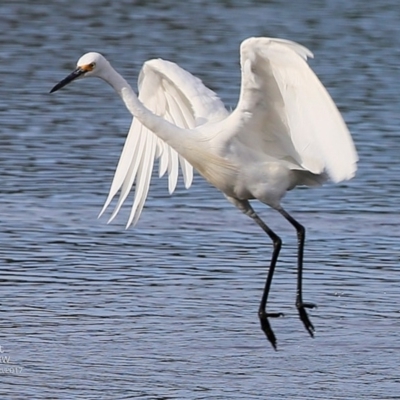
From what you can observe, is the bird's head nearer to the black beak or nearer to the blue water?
the black beak

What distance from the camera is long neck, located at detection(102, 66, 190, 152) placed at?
10297 mm

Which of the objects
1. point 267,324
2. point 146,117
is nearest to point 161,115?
point 146,117

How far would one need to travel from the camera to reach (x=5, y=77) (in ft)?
68.4

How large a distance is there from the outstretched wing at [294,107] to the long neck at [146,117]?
46cm

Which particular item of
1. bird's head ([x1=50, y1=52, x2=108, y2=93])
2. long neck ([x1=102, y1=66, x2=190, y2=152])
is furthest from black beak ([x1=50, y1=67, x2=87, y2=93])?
long neck ([x1=102, y1=66, x2=190, y2=152])

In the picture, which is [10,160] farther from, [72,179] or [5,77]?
[5,77]

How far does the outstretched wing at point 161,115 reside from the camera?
1121cm

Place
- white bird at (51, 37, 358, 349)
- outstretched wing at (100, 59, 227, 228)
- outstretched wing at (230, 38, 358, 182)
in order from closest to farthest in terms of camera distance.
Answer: outstretched wing at (230, 38, 358, 182) < white bird at (51, 37, 358, 349) < outstretched wing at (100, 59, 227, 228)

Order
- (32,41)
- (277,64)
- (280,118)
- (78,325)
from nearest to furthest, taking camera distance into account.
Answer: (277,64)
(280,118)
(78,325)
(32,41)

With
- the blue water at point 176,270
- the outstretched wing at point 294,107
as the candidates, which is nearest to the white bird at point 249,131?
the outstretched wing at point 294,107

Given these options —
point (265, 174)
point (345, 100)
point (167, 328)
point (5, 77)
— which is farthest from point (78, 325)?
point (5, 77)

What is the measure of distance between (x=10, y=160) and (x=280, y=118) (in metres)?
6.26

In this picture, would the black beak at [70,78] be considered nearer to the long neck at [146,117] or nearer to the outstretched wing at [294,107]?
the long neck at [146,117]

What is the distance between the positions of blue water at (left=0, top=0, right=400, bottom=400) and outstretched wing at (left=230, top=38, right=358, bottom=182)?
1431 millimetres
